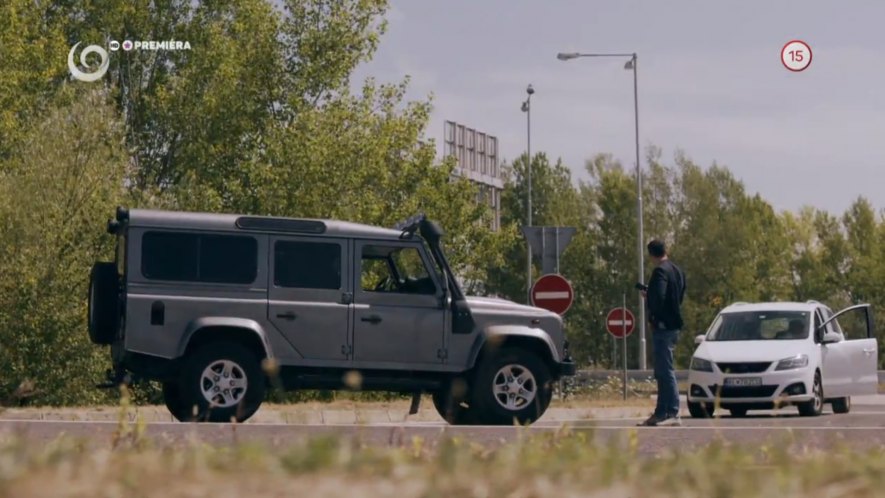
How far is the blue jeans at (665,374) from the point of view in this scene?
14.4 m

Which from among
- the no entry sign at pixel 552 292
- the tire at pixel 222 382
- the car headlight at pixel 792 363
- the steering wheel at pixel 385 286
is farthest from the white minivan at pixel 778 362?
the tire at pixel 222 382

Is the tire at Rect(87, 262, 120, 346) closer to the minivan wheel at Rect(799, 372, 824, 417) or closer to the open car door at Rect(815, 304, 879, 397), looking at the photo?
the minivan wheel at Rect(799, 372, 824, 417)

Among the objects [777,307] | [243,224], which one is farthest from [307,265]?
[777,307]

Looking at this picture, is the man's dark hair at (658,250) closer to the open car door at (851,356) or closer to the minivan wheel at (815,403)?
the minivan wheel at (815,403)

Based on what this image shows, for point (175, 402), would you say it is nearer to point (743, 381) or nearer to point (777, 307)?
point (743, 381)

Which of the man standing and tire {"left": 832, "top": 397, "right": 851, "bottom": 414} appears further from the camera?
tire {"left": 832, "top": 397, "right": 851, "bottom": 414}

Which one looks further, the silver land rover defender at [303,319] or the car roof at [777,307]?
the car roof at [777,307]

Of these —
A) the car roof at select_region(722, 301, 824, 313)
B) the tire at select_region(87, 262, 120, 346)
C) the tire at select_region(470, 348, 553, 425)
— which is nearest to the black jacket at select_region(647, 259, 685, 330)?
the tire at select_region(470, 348, 553, 425)

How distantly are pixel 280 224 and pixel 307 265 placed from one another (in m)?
0.43

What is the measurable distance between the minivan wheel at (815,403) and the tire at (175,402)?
953 cm

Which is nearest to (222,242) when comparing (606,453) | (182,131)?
(606,453)

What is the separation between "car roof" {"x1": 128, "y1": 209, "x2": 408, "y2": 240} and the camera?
45.4 feet

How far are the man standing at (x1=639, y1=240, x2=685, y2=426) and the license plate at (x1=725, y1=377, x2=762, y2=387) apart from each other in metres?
6.15

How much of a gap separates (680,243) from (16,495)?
75212 mm
